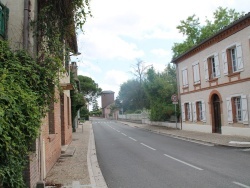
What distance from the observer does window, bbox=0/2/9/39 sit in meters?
7.34

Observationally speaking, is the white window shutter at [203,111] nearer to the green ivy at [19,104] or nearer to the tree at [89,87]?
the green ivy at [19,104]

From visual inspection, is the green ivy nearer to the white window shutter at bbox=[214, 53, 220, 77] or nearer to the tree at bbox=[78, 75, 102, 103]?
the white window shutter at bbox=[214, 53, 220, 77]

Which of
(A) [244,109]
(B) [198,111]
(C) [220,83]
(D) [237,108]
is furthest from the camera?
(B) [198,111]

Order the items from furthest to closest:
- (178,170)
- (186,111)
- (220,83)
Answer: (186,111) → (220,83) → (178,170)

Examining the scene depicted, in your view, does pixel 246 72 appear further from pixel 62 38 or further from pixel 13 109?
pixel 13 109

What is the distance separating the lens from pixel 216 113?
22250 millimetres

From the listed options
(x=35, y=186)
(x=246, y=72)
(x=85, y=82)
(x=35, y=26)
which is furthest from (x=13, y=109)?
(x=85, y=82)

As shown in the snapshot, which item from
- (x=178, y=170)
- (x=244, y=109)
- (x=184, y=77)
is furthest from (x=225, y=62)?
(x=178, y=170)

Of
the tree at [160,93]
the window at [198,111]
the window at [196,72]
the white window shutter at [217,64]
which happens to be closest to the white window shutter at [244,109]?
the white window shutter at [217,64]

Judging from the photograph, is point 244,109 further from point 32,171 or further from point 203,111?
point 32,171

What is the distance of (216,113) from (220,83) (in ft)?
8.64

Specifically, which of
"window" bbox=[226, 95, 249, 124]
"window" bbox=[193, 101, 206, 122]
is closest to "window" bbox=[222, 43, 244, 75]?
"window" bbox=[226, 95, 249, 124]

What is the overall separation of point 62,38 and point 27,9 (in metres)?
1.23

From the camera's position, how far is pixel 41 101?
6.41 metres
